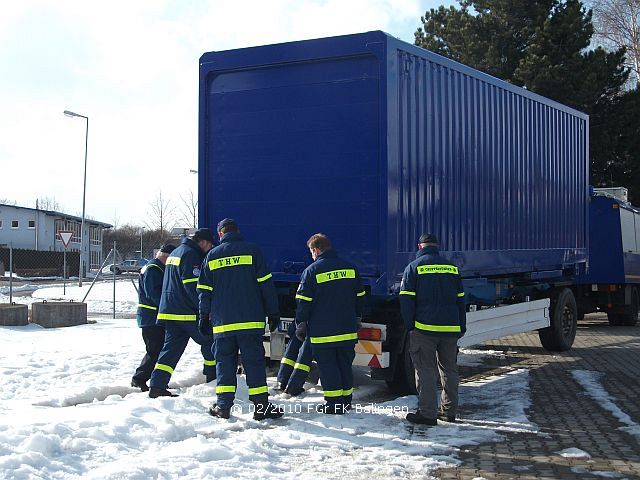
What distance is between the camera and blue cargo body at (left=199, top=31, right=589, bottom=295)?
24.4 ft

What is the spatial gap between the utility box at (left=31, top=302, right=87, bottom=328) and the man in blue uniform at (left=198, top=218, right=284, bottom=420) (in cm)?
900

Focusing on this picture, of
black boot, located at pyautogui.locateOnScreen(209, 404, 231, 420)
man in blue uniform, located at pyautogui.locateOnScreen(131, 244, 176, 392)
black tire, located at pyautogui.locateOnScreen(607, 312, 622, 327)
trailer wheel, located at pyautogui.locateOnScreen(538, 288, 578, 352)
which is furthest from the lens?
black tire, located at pyautogui.locateOnScreen(607, 312, 622, 327)

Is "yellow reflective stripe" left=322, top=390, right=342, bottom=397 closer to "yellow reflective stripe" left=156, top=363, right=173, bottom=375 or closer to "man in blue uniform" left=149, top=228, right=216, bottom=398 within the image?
"man in blue uniform" left=149, top=228, right=216, bottom=398

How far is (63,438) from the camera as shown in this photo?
18.2 feet

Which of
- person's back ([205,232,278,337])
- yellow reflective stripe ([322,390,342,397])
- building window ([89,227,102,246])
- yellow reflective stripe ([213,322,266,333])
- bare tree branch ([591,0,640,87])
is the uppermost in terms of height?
bare tree branch ([591,0,640,87])

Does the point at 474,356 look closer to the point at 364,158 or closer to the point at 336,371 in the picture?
the point at 336,371

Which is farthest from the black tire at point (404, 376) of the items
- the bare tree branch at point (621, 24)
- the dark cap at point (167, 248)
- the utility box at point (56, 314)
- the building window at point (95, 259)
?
the building window at point (95, 259)

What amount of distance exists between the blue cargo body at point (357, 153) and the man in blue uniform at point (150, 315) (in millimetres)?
749

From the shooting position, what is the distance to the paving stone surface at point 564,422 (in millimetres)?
5441

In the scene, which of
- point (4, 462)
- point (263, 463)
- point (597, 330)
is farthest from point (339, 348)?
point (597, 330)

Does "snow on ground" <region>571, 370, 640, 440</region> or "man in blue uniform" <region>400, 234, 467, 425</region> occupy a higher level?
"man in blue uniform" <region>400, 234, 467, 425</region>

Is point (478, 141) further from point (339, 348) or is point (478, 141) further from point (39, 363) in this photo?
point (39, 363)

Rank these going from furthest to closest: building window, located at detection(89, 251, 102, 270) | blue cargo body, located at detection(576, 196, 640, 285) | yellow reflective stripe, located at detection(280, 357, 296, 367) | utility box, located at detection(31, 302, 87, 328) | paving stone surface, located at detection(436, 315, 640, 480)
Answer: building window, located at detection(89, 251, 102, 270), blue cargo body, located at detection(576, 196, 640, 285), utility box, located at detection(31, 302, 87, 328), yellow reflective stripe, located at detection(280, 357, 296, 367), paving stone surface, located at detection(436, 315, 640, 480)

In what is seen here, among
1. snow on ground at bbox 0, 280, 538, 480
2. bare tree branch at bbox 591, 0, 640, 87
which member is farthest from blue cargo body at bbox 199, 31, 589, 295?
bare tree branch at bbox 591, 0, 640, 87
